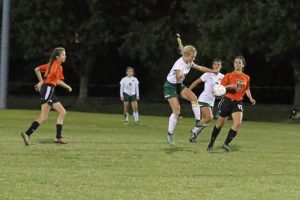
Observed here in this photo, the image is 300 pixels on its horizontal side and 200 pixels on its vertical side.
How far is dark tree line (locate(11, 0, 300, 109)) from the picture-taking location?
109ft

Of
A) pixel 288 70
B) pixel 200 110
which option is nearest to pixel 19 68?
pixel 288 70

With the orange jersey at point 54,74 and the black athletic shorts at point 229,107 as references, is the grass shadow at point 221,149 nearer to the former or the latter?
the black athletic shorts at point 229,107

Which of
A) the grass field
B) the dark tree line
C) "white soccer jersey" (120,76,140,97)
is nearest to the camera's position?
the grass field

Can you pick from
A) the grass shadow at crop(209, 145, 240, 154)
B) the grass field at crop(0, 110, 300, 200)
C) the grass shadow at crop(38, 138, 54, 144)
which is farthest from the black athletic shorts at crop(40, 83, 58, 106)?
the grass shadow at crop(209, 145, 240, 154)

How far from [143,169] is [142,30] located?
28651mm

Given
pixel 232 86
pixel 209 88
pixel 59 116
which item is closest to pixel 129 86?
pixel 209 88

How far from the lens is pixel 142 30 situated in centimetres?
3941

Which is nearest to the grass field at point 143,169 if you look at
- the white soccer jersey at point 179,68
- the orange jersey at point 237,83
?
the orange jersey at point 237,83

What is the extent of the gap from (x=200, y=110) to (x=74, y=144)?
3998 millimetres

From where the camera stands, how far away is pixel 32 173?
34.5ft

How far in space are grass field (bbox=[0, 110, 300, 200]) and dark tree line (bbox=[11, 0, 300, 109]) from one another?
1645cm

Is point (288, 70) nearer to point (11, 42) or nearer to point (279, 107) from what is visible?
point (279, 107)

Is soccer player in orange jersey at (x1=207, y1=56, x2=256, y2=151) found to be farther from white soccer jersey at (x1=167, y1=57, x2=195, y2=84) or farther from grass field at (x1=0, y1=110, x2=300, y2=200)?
white soccer jersey at (x1=167, y1=57, x2=195, y2=84)

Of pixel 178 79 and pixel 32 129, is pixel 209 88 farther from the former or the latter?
pixel 32 129
